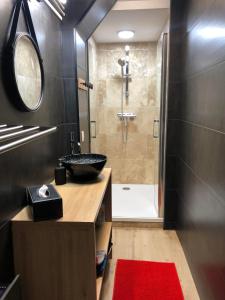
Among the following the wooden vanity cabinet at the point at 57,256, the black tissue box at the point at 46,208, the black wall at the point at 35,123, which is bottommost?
the wooden vanity cabinet at the point at 57,256

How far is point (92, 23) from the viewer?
8.12 ft

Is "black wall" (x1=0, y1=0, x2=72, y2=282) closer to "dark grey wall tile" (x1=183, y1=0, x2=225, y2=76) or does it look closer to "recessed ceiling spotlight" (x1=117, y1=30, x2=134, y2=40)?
"dark grey wall tile" (x1=183, y1=0, x2=225, y2=76)

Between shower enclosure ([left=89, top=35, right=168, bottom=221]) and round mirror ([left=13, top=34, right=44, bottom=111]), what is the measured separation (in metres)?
2.02

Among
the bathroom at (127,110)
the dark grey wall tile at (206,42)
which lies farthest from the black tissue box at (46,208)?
the bathroom at (127,110)

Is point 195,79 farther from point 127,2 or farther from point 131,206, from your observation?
point 131,206

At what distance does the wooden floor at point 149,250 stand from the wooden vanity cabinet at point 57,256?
0.72 m

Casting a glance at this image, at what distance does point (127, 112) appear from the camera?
399cm

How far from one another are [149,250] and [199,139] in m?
1.22

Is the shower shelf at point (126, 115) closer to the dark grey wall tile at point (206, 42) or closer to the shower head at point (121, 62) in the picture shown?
the shower head at point (121, 62)

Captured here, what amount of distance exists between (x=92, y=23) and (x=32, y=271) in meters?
2.24

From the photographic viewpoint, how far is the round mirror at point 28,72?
1.33m

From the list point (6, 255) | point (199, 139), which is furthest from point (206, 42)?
point (6, 255)

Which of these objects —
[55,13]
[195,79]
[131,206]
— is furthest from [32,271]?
[131,206]

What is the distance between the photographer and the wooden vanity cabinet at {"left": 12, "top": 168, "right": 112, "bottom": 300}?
120cm
